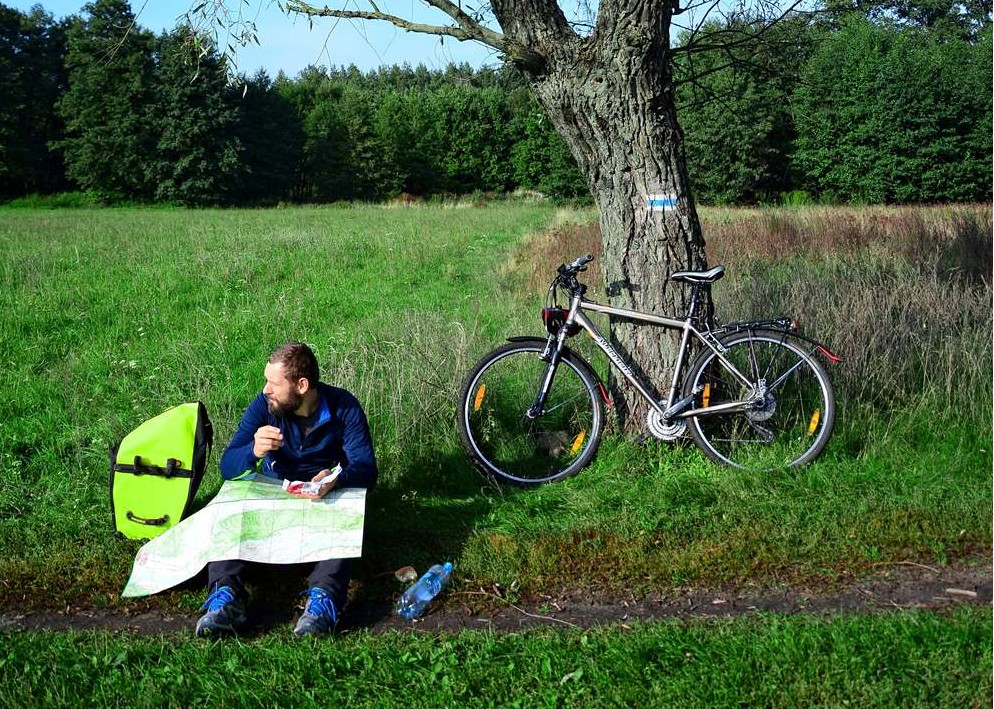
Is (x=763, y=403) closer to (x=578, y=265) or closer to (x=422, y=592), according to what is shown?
(x=578, y=265)

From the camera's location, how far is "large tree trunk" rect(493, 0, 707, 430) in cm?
582

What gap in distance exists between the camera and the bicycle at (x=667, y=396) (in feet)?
18.7

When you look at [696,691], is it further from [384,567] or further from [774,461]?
[774,461]

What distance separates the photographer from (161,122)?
60.1 metres

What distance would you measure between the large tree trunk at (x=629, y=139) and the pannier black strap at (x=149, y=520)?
2.87m

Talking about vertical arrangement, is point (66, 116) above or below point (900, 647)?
above

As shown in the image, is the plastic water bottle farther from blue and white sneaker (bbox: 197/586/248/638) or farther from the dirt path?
blue and white sneaker (bbox: 197/586/248/638)

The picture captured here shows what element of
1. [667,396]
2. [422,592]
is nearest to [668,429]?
[667,396]

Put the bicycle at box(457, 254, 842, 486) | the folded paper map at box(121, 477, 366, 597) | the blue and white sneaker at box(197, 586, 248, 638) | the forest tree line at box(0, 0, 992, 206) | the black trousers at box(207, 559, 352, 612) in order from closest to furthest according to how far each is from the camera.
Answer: the blue and white sneaker at box(197, 586, 248, 638), the black trousers at box(207, 559, 352, 612), the folded paper map at box(121, 477, 366, 597), the bicycle at box(457, 254, 842, 486), the forest tree line at box(0, 0, 992, 206)

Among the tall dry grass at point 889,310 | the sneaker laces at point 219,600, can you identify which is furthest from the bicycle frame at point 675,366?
the sneaker laces at point 219,600

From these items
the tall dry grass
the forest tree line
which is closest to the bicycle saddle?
the tall dry grass

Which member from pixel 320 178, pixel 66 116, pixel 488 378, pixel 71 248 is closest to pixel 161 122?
pixel 66 116

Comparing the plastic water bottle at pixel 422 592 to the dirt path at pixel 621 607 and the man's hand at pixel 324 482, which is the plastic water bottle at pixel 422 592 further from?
the man's hand at pixel 324 482

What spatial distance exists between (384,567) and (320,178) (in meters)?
67.2
